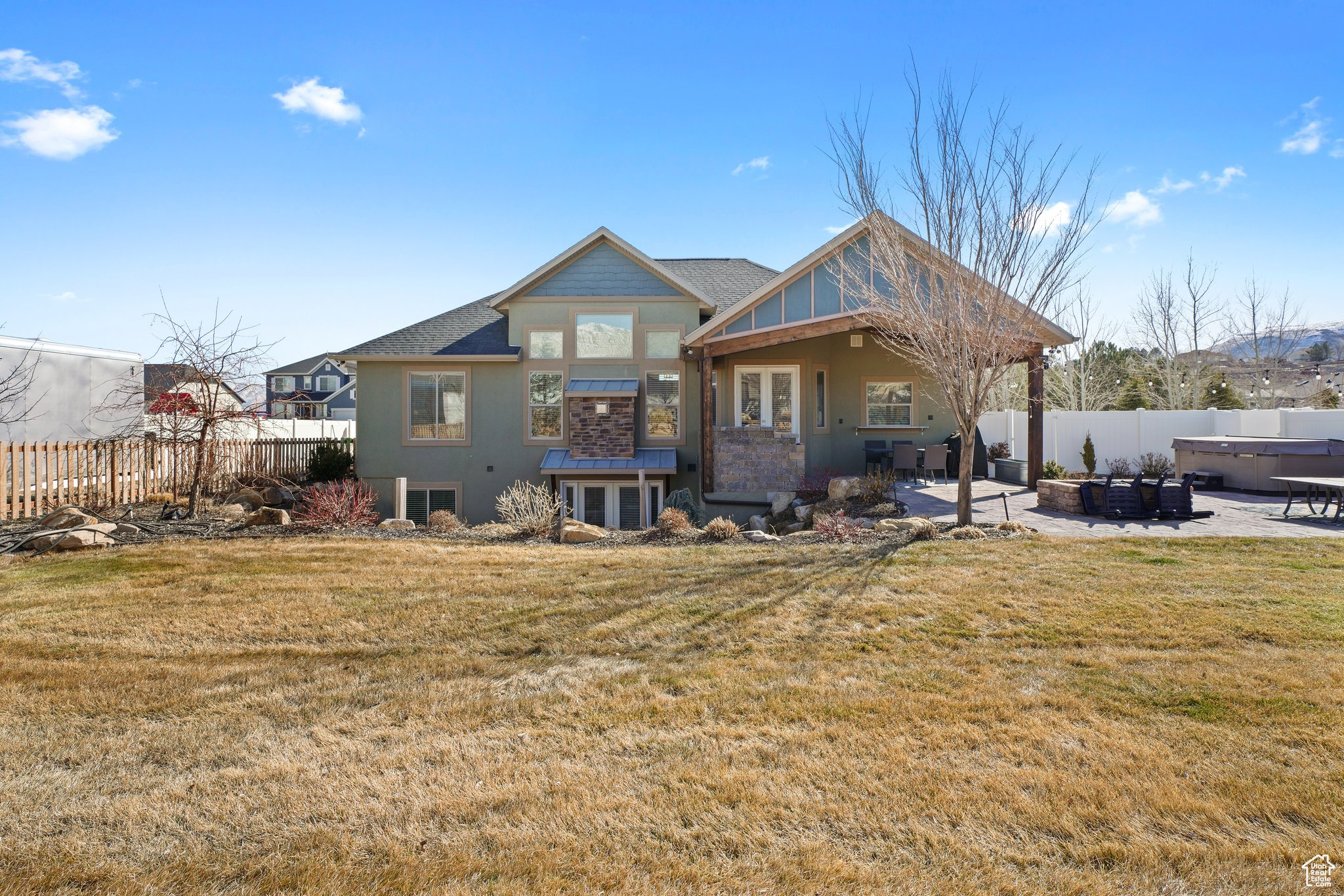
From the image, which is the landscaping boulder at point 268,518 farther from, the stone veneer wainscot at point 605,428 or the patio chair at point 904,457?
the patio chair at point 904,457

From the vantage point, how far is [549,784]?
3.24 meters

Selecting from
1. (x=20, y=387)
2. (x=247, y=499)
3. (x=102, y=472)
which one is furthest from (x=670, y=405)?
(x=20, y=387)

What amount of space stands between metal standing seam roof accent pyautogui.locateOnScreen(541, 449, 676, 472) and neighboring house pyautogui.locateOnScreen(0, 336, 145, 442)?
7.85 m

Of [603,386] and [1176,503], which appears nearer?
[1176,503]

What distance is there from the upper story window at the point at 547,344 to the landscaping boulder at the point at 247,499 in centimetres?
647

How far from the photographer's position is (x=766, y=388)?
632 inches

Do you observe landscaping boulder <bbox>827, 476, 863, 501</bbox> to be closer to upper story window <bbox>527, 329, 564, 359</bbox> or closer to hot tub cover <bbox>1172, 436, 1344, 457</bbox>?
upper story window <bbox>527, 329, 564, 359</bbox>

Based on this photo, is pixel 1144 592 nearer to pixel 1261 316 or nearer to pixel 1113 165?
pixel 1113 165

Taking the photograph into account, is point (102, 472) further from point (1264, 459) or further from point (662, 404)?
point (1264, 459)

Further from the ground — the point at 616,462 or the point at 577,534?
the point at 616,462

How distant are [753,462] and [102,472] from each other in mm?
12091

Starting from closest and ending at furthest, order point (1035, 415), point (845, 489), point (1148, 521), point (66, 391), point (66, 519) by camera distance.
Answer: point (66, 519), point (1148, 521), point (845, 489), point (1035, 415), point (66, 391)

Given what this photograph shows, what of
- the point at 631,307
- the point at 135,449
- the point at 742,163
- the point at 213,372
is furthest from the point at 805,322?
the point at 135,449

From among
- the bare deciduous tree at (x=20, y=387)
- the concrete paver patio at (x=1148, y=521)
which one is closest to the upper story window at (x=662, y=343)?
the concrete paver patio at (x=1148, y=521)
